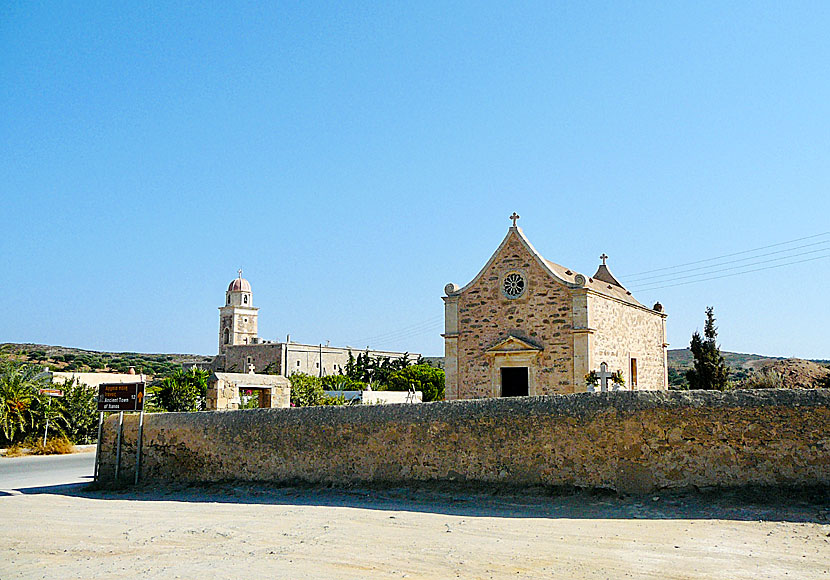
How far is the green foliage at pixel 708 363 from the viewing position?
37.2m

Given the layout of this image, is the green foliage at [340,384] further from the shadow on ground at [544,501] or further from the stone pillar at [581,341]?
the shadow on ground at [544,501]

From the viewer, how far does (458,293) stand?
26703 millimetres

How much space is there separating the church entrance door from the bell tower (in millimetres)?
67032

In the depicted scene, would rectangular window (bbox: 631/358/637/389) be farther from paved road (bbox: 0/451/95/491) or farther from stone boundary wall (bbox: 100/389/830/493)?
paved road (bbox: 0/451/95/491)

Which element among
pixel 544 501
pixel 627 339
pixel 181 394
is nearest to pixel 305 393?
pixel 181 394

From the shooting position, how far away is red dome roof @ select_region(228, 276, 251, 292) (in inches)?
3629

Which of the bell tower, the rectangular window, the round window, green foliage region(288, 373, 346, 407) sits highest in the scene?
the bell tower

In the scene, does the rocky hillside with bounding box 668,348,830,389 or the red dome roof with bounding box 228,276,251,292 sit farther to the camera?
the red dome roof with bounding box 228,276,251,292

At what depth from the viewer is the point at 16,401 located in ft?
79.5

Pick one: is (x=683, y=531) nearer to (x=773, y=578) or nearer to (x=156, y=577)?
(x=773, y=578)

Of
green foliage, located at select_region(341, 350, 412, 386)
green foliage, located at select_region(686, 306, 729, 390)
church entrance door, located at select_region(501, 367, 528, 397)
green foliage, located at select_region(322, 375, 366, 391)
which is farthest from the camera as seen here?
green foliage, located at select_region(341, 350, 412, 386)

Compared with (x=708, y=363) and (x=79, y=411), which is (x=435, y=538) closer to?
(x=79, y=411)

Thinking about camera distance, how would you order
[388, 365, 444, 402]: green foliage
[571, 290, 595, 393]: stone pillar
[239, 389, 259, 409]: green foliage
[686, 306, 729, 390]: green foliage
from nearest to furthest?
[239, 389, 259, 409]: green foliage < [571, 290, 595, 393]: stone pillar < [686, 306, 729, 390]: green foliage < [388, 365, 444, 402]: green foliage

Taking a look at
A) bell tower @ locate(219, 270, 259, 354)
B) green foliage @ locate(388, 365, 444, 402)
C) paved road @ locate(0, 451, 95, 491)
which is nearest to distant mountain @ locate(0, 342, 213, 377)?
bell tower @ locate(219, 270, 259, 354)
